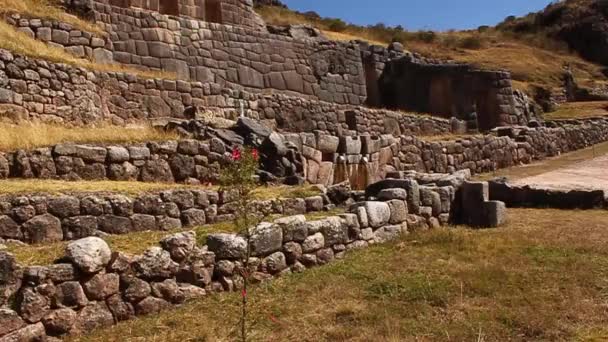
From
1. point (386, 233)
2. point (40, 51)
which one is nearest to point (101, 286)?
point (386, 233)

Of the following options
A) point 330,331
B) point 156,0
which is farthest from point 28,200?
point 156,0

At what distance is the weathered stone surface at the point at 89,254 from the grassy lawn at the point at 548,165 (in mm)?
15274

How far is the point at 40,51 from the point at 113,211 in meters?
7.82

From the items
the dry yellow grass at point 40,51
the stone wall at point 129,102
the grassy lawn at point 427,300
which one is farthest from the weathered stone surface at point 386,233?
the dry yellow grass at point 40,51

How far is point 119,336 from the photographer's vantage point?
5.63 m

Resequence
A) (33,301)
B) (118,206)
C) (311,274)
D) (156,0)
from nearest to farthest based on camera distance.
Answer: (33,301), (311,274), (118,206), (156,0)

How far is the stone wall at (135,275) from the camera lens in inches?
210

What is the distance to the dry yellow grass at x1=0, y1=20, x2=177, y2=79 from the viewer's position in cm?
1403

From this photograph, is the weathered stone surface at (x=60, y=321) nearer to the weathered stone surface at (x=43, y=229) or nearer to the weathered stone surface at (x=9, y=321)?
the weathered stone surface at (x=9, y=321)

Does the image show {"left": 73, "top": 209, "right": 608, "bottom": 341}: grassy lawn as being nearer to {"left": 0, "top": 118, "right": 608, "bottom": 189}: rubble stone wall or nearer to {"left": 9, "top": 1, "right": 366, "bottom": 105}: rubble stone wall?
{"left": 0, "top": 118, "right": 608, "bottom": 189}: rubble stone wall

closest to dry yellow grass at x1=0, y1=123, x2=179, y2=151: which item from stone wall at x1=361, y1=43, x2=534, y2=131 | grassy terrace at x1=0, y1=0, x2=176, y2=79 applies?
grassy terrace at x1=0, y1=0, x2=176, y2=79

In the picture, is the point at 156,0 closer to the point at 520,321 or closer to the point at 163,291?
the point at 163,291

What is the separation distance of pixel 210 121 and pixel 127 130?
2.18m

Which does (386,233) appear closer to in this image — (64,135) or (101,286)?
(101,286)
